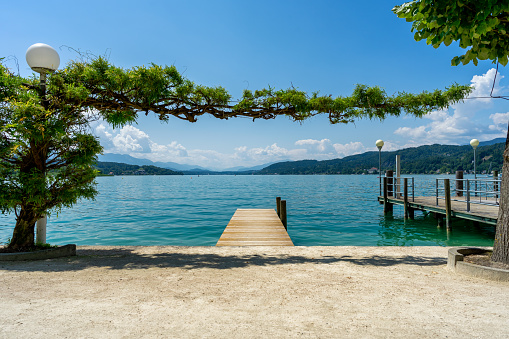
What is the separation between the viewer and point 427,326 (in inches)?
115

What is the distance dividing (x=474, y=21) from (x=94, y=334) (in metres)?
5.60

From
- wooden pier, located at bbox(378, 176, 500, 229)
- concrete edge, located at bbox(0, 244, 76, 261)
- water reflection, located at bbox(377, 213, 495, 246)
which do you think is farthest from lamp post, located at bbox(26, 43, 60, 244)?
water reflection, located at bbox(377, 213, 495, 246)

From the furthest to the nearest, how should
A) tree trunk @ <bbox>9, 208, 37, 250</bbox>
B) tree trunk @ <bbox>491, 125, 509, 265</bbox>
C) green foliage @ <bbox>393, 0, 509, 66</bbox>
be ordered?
tree trunk @ <bbox>9, 208, 37, 250</bbox> → tree trunk @ <bbox>491, 125, 509, 265</bbox> → green foliage @ <bbox>393, 0, 509, 66</bbox>

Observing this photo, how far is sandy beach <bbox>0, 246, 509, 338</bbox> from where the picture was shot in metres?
2.86

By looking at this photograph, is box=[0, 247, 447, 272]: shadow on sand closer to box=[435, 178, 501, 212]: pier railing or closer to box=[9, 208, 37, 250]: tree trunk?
box=[9, 208, 37, 250]: tree trunk

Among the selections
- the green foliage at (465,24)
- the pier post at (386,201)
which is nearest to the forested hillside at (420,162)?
the pier post at (386,201)

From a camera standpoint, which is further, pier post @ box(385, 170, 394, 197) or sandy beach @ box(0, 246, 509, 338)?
pier post @ box(385, 170, 394, 197)

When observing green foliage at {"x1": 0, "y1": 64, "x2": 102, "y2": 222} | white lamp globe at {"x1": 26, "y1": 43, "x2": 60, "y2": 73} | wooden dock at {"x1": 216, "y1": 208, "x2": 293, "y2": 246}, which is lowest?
wooden dock at {"x1": 216, "y1": 208, "x2": 293, "y2": 246}

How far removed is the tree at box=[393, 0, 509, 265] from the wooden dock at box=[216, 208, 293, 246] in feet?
15.3

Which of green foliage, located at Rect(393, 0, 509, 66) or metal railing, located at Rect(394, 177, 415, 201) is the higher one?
green foliage, located at Rect(393, 0, 509, 66)

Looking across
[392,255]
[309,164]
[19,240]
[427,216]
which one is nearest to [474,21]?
[392,255]

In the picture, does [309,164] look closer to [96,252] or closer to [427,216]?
[427,216]

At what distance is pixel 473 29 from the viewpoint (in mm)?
4012

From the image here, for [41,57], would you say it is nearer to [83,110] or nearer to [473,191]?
[83,110]
